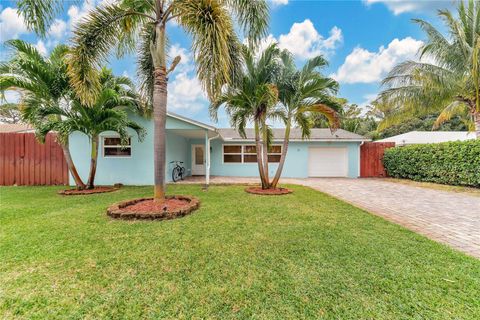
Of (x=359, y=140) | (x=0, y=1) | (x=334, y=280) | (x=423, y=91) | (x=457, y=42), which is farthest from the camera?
(x=359, y=140)

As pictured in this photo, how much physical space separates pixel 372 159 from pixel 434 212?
9118 mm

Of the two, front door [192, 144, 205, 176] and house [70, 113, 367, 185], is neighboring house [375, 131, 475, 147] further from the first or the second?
front door [192, 144, 205, 176]

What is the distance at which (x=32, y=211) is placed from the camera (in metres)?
5.62

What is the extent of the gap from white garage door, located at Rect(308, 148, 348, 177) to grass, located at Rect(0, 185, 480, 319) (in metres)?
9.61

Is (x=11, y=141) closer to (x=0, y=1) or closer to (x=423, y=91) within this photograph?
(x=0, y=1)

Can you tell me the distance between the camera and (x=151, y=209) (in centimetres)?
527

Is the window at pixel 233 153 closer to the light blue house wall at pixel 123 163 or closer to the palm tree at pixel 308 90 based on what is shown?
the light blue house wall at pixel 123 163

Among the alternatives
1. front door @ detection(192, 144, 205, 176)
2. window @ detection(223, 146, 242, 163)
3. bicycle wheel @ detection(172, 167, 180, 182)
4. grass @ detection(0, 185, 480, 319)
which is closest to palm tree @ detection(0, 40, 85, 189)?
grass @ detection(0, 185, 480, 319)

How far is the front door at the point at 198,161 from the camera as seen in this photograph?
14.7 metres

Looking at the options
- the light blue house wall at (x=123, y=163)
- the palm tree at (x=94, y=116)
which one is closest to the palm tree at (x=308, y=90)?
the palm tree at (x=94, y=116)

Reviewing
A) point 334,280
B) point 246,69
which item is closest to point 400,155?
point 246,69

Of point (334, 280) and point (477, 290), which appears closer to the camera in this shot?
point (477, 290)

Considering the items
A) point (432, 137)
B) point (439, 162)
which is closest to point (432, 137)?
point (432, 137)

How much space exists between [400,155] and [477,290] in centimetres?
1232
